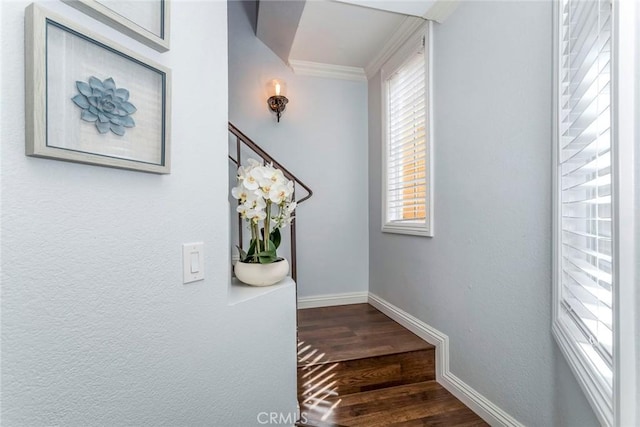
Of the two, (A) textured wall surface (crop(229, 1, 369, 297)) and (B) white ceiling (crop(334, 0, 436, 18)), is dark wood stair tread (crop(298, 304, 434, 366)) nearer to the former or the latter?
(A) textured wall surface (crop(229, 1, 369, 297))

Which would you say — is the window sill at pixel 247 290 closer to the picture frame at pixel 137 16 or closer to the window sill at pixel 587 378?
the picture frame at pixel 137 16

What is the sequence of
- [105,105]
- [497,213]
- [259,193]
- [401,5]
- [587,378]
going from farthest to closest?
[401,5], [497,213], [259,193], [587,378], [105,105]

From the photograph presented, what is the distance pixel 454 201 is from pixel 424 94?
0.87m

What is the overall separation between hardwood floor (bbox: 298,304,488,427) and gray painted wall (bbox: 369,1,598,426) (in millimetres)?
198

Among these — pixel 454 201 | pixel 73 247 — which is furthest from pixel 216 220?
pixel 454 201

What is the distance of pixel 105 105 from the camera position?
0.75 meters

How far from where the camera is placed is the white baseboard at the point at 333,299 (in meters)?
3.00

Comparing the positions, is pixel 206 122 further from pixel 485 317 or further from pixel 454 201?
pixel 485 317

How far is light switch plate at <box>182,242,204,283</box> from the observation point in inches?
38.9

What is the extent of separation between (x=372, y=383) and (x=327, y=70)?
270 cm

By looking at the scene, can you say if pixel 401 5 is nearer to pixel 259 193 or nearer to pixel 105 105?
pixel 259 193

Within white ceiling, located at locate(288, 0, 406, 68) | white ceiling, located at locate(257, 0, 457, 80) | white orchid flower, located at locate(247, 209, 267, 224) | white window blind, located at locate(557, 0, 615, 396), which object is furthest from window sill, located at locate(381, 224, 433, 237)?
white ceiling, located at locate(288, 0, 406, 68)

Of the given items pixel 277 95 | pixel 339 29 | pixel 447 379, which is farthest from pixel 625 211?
pixel 277 95

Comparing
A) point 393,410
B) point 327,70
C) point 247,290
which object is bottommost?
point 393,410
